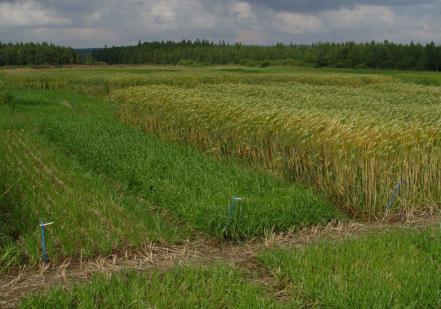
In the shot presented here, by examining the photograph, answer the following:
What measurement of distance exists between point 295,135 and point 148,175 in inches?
125

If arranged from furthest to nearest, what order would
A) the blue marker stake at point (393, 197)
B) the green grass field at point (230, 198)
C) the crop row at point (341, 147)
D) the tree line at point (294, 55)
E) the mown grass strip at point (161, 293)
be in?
the tree line at point (294, 55), the crop row at point (341, 147), the blue marker stake at point (393, 197), the green grass field at point (230, 198), the mown grass strip at point (161, 293)

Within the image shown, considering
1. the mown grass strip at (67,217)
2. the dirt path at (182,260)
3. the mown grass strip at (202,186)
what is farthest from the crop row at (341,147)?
the mown grass strip at (67,217)

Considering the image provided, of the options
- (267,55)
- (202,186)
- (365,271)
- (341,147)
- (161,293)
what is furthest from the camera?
(267,55)

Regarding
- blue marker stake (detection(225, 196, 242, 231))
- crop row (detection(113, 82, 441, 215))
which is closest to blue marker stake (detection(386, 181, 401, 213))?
crop row (detection(113, 82, 441, 215))

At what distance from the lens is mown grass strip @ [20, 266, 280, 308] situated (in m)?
5.09

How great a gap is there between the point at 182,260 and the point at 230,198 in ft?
6.38

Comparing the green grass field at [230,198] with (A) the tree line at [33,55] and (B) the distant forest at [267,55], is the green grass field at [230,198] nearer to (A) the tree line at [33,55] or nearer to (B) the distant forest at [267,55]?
(B) the distant forest at [267,55]

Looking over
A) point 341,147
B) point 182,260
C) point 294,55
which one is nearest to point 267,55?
point 294,55

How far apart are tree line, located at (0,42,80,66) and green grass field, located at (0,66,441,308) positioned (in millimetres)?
102630

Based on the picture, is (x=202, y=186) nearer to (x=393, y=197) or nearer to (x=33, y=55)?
(x=393, y=197)

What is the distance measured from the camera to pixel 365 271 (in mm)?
5660

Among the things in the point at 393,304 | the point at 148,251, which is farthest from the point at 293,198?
the point at 393,304

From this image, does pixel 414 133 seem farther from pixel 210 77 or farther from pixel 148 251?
pixel 210 77

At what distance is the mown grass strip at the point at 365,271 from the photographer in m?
5.12
